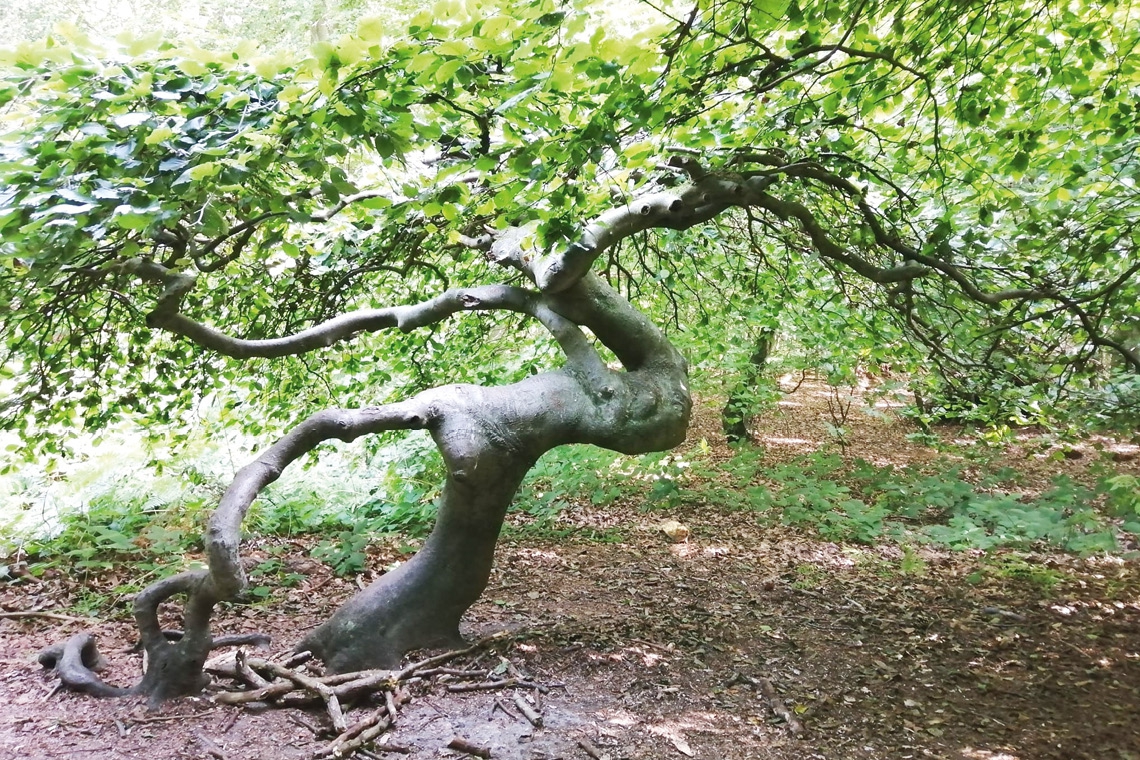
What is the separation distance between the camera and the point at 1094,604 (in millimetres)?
5336

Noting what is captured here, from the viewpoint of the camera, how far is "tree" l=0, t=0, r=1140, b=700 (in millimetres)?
2574

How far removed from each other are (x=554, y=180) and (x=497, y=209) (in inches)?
34.4

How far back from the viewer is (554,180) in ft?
10.7

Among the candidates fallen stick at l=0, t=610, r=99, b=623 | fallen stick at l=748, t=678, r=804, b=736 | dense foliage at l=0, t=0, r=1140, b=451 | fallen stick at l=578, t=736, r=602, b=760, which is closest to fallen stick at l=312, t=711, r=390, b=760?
fallen stick at l=578, t=736, r=602, b=760

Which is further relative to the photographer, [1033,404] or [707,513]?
[707,513]

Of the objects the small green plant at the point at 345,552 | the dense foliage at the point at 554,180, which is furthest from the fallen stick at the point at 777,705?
the small green plant at the point at 345,552

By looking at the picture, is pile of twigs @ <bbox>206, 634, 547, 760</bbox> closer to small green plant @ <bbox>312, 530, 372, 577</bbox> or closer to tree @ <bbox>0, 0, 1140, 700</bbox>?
tree @ <bbox>0, 0, 1140, 700</bbox>

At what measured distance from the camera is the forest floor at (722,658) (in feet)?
11.4

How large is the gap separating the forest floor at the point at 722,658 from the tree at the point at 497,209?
0.54 m

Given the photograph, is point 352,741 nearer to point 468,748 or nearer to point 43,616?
point 468,748

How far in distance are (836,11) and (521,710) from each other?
12.5 ft

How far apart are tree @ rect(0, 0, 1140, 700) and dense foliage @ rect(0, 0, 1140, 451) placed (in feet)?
0.08

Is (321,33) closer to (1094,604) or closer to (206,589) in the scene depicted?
(206,589)

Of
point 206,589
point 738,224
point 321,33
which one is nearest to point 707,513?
point 738,224
